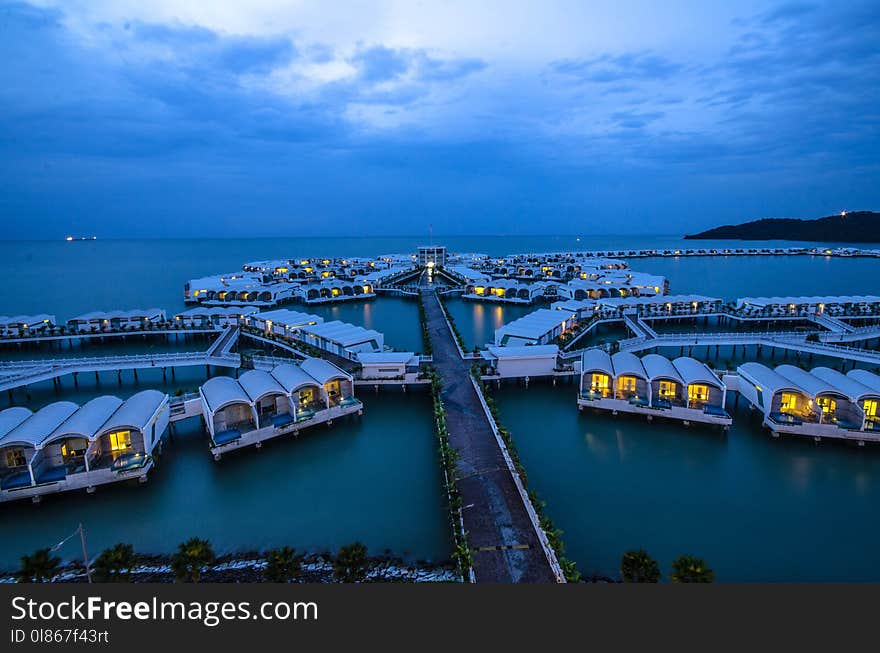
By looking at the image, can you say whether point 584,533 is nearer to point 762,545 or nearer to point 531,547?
point 531,547

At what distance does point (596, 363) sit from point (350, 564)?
61.1ft

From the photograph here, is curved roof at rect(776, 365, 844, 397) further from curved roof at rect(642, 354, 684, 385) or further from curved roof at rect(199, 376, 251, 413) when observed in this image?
curved roof at rect(199, 376, 251, 413)

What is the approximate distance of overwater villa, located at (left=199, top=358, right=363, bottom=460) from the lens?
2144cm

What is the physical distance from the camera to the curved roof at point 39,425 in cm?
1727

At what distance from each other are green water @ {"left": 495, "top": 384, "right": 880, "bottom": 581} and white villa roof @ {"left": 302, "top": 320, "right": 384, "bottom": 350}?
40.3ft

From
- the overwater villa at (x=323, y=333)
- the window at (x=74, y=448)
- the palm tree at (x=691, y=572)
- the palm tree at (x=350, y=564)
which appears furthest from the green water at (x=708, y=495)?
the window at (x=74, y=448)

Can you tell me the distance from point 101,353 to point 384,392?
27.5 meters

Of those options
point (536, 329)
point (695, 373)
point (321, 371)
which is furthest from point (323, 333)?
point (695, 373)

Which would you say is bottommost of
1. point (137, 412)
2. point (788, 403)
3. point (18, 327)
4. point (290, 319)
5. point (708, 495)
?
point (708, 495)

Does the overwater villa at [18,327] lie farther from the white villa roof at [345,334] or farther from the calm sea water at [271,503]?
the calm sea water at [271,503]

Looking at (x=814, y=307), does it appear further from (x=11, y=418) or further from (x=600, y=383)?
(x=11, y=418)

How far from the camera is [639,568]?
453 inches

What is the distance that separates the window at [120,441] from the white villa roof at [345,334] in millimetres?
14297

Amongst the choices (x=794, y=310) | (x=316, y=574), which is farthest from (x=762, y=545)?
(x=794, y=310)
